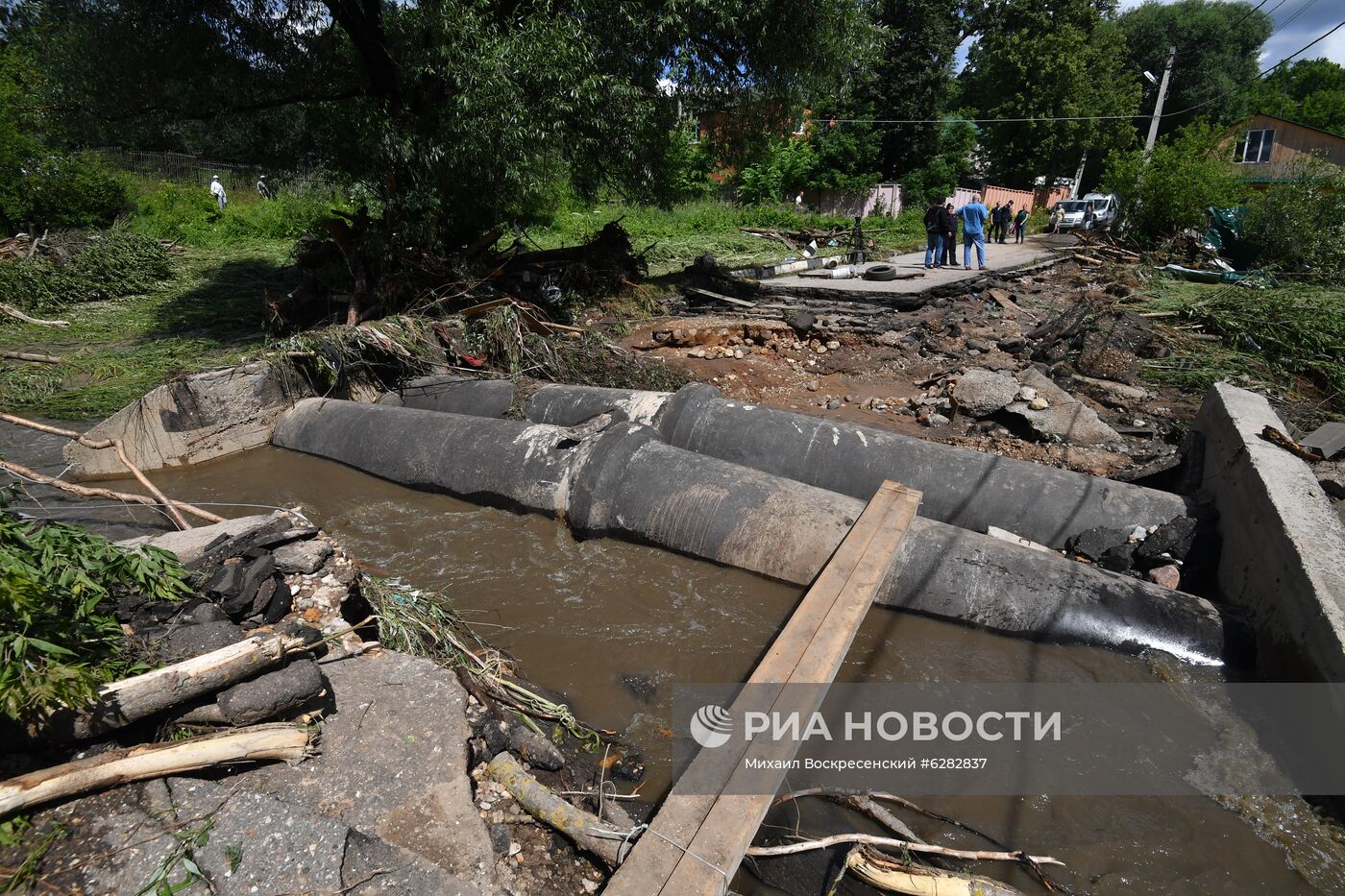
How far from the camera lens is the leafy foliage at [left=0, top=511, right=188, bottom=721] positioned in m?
2.01

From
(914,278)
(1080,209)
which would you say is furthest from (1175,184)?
(1080,209)

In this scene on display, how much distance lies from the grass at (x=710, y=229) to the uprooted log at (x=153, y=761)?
42.9 feet

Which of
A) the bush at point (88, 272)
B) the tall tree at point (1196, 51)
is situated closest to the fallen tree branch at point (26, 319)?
the bush at point (88, 272)

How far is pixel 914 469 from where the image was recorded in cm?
451

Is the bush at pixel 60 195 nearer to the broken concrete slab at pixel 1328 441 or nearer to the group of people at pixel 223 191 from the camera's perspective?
the group of people at pixel 223 191

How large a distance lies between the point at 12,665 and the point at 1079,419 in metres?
7.27

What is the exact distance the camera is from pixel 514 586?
168 inches

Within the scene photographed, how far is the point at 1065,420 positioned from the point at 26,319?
13897 mm

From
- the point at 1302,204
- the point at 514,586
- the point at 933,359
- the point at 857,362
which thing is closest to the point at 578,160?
the point at 857,362

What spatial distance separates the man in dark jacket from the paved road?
31cm

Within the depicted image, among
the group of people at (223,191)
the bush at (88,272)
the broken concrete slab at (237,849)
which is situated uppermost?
the group of people at (223,191)

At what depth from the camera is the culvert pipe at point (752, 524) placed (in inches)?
140

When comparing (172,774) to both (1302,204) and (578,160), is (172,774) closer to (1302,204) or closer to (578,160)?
(578,160)

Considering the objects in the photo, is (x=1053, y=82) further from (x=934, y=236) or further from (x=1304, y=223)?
(x=934, y=236)
